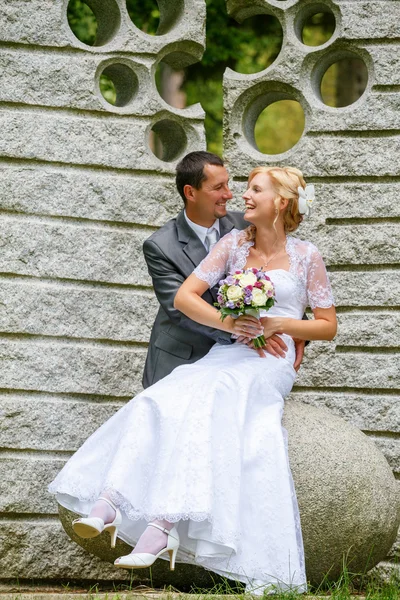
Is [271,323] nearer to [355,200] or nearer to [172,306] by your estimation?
[172,306]

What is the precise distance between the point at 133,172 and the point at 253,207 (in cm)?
128

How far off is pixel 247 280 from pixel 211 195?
41.0 inches

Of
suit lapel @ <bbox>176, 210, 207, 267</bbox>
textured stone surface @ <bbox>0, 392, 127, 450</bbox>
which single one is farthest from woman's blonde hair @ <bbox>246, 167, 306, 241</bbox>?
textured stone surface @ <bbox>0, 392, 127, 450</bbox>

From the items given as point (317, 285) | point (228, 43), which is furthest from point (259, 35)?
point (317, 285)

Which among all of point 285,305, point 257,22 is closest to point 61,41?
point 285,305

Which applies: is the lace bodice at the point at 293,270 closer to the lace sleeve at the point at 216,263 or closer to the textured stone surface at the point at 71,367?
the lace sleeve at the point at 216,263

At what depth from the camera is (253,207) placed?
5.52 meters

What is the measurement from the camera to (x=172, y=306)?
5.68 meters

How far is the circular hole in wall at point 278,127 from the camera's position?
19.7 meters

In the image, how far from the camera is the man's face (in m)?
5.86

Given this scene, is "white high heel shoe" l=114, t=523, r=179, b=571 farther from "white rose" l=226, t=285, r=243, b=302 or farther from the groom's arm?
the groom's arm

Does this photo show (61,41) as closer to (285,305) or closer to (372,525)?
(285,305)

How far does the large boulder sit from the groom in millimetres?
889

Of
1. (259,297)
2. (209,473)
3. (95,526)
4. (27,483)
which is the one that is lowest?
(27,483)
